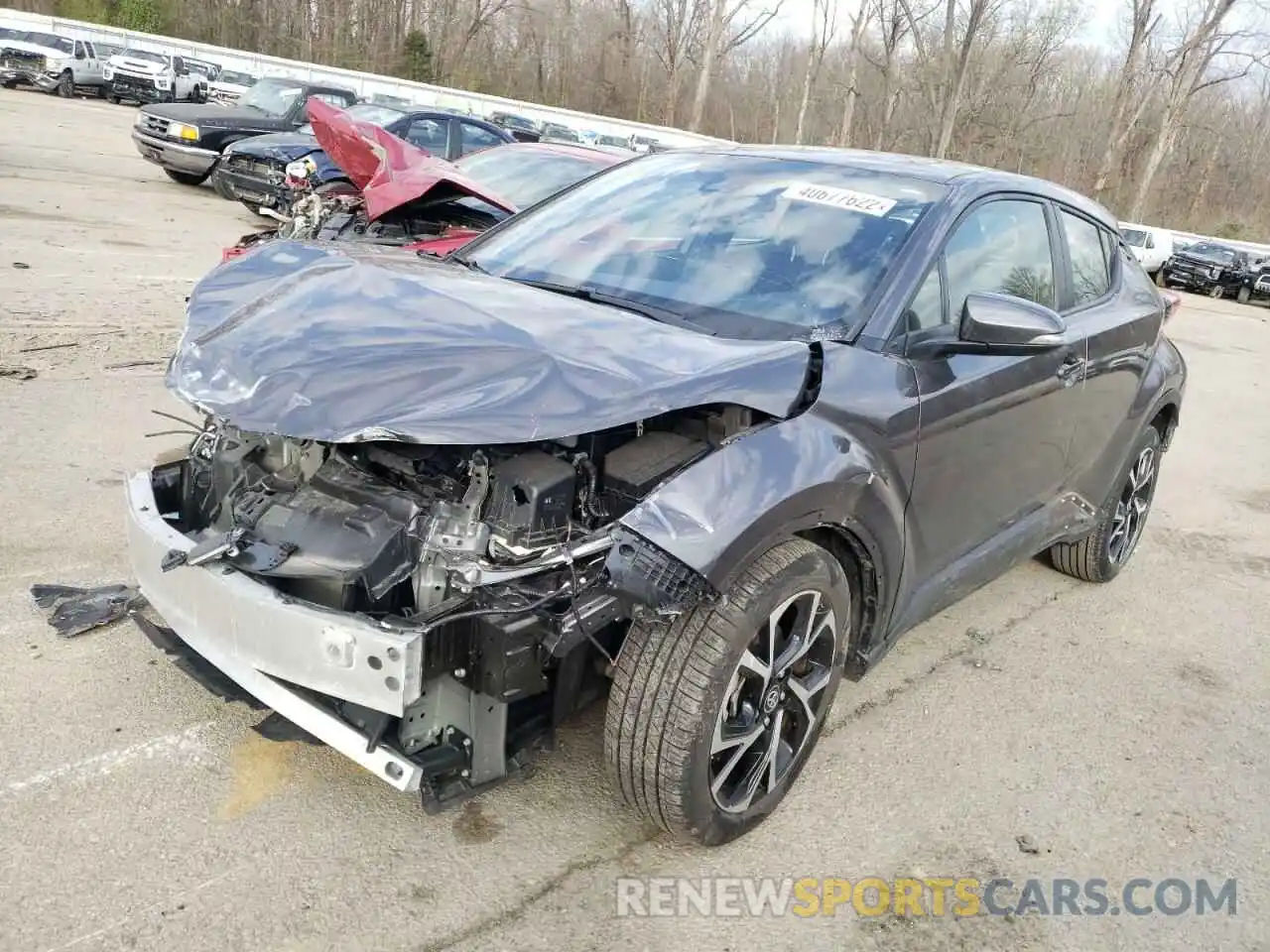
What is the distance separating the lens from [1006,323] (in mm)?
2920

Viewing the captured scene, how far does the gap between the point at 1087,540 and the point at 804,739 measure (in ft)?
8.30

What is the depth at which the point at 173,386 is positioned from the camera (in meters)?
2.80

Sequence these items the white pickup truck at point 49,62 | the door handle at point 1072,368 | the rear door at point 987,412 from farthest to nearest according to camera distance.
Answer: the white pickup truck at point 49,62
the door handle at point 1072,368
the rear door at point 987,412

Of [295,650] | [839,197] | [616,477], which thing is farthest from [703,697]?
[839,197]

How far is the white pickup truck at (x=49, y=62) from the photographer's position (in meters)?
27.7

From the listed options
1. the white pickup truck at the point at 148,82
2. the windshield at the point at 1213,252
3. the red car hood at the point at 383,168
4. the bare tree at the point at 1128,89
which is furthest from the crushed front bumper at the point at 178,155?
the bare tree at the point at 1128,89

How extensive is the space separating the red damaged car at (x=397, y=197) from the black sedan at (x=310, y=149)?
372cm

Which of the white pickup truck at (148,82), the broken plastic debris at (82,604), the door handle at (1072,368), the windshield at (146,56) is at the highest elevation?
the windshield at (146,56)

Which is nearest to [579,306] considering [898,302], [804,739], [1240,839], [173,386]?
[898,302]

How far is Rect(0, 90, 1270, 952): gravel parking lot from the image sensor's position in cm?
247

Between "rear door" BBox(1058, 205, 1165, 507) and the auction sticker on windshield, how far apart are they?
1036 millimetres

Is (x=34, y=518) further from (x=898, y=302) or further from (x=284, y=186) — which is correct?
(x=284, y=186)

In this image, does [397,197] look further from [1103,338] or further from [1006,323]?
[1006,323]

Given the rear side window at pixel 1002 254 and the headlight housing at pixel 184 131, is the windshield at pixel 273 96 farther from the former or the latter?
the rear side window at pixel 1002 254
